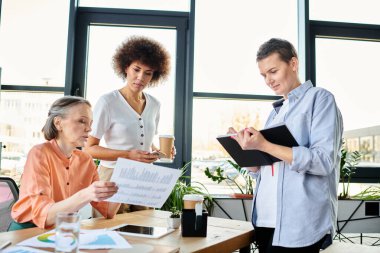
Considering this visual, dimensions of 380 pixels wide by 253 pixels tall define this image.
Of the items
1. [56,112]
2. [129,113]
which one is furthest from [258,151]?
[56,112]

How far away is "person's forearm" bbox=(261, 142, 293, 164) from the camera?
1380 mm

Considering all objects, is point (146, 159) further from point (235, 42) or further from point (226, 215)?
point (235, 42)

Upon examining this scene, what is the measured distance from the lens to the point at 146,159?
185 cm

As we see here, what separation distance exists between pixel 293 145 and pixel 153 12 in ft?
8.72

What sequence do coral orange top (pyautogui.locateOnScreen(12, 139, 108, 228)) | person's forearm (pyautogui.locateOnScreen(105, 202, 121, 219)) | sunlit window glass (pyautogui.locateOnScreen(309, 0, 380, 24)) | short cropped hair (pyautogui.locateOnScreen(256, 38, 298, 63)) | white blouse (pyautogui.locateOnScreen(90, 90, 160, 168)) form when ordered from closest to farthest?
1. coral orange top (pyautogui.locateOnScreen(12, 139, 108, 228))
2. short cropped hair (pyautogui.locateOnScreen(256, 38, 298, 63))
3. person's forearm (pyautogui.locateOnScreen(105, 202, 121, 219))
4. white blouse (pyautogui.locateOnScreen(90, 90, 160, 168))
5. sunlit window glass (pyautogui.locateOnScreen(309, 0, 380, 24))

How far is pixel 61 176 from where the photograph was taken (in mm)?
1676

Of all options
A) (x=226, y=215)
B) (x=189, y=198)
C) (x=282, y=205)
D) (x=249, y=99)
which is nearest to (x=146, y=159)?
(x=189, y=198)

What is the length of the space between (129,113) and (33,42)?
2.03 meters

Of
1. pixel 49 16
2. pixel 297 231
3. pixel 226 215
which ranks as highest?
pixel 49 16

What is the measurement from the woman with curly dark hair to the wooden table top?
1.00ft

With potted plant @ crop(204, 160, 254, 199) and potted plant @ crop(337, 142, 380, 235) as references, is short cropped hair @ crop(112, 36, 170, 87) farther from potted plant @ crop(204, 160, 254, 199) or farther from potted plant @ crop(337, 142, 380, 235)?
potted plant @ crop(337, 142, 380, 235)

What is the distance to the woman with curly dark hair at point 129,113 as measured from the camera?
199 cm

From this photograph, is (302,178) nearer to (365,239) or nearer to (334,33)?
(365,239)

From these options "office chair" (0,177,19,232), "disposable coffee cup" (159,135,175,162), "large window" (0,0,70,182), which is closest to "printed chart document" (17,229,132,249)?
"disposable coffee cup" (159,135,175,162)
